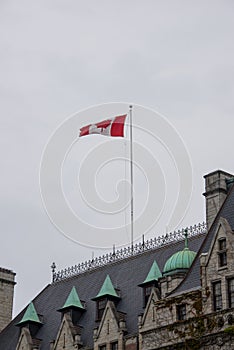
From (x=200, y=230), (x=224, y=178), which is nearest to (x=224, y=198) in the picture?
(x=224, y=178)

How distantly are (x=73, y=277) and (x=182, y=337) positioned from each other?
25.0 metres

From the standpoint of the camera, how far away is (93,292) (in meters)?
71.6

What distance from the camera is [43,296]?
257 ft

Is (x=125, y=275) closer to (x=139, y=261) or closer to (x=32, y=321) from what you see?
(x=139, y=261)

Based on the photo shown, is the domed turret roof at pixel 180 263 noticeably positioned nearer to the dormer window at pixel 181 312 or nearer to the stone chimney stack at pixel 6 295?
the dormer window at pixel 181 312

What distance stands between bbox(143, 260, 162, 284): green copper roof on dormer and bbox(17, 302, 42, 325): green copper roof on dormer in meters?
11.9

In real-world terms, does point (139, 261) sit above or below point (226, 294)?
above

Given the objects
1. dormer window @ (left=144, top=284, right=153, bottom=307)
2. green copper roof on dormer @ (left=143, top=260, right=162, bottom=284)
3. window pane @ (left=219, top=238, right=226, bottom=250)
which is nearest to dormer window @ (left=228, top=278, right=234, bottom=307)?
window pane @ (left=219, top=238, right=226, bottom=250)

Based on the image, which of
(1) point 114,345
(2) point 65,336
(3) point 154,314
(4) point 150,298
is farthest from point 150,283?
(2) point 65,336

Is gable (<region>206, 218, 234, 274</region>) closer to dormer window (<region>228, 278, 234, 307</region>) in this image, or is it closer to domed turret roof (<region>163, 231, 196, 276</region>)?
dormer window (<region>228, 278, 234, 307</region>)

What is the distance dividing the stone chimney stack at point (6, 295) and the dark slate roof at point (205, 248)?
26844 millimetres

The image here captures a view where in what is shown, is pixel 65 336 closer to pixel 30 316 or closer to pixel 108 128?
pixel 30 316

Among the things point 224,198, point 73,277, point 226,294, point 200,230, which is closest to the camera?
point 226,294

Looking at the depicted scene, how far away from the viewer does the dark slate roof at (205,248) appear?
56031mm
